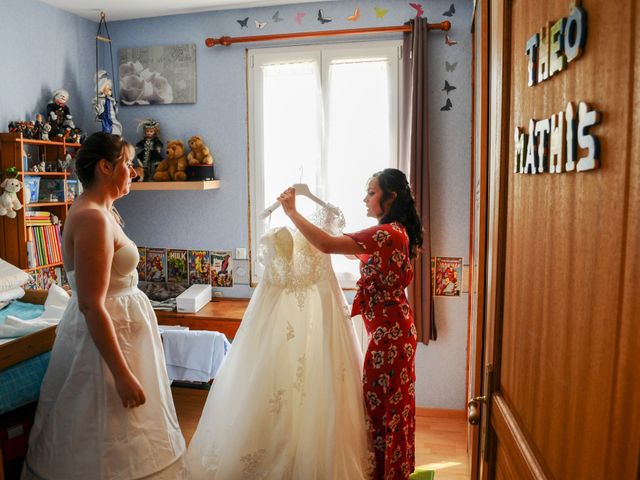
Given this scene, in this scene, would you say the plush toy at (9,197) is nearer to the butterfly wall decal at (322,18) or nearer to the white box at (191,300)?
the white box at (191,300)

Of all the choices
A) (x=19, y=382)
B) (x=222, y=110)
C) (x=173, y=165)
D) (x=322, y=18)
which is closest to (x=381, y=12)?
(x=322, y=18)

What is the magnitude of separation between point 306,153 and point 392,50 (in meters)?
0.87

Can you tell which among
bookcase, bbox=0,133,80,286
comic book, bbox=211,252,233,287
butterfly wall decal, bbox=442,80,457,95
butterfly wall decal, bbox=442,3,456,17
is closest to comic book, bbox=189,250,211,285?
comic book, bbox=211,252,233,287

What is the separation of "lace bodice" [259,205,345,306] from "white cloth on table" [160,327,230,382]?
1138 mm

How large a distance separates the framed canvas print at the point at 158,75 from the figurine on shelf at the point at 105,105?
14cm

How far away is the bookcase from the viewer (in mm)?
3031

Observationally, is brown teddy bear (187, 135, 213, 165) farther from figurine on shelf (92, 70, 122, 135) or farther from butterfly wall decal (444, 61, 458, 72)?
butterfly wall decal (444, 61, 458, 72)

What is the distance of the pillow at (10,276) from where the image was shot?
2709 millimetres

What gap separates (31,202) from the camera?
10.3 feet

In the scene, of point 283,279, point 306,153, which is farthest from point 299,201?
point 283,279

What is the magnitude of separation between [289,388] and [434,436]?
1654mm

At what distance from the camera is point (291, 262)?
207cm

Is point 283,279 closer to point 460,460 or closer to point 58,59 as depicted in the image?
point 460,460

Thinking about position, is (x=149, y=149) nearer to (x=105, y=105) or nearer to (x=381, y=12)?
(x=105, y=105)
